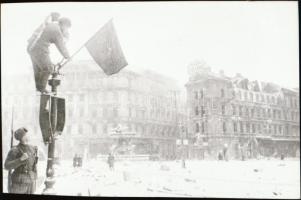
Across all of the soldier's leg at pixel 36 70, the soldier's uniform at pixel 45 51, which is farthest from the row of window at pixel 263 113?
the soldier's leg at pixel 36 70

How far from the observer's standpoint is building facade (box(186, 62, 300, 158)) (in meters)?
4.32

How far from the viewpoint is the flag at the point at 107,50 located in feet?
14.9

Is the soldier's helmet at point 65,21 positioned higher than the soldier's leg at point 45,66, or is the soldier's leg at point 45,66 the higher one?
the soldier's helmet at point 65,21

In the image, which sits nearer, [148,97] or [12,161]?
[12,161]

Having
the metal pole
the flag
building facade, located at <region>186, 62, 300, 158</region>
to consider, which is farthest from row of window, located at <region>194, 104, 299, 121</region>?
the metal pole

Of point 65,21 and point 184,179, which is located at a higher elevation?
point 65,21

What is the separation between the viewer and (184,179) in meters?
4.39

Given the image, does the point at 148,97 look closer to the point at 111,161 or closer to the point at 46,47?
the point at 111,161

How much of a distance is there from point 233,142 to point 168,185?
36.1 inches

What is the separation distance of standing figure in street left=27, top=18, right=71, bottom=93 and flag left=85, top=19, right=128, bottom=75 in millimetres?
313

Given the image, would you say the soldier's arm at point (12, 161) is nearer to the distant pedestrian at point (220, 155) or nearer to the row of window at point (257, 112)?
the row of window at point (257, 112)

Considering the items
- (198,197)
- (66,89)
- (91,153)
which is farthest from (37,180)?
(198,197)

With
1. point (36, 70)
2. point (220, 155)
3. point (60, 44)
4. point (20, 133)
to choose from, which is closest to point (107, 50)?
point (60, 44)

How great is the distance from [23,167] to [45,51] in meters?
1.39
